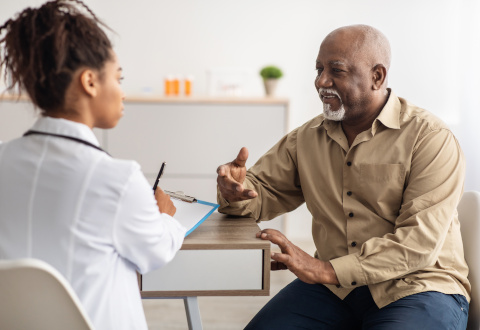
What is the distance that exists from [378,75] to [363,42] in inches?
4.6

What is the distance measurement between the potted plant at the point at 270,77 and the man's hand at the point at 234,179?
256cm

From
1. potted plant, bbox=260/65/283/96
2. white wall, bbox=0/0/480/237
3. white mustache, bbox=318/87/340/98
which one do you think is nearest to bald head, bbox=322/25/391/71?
white mustache, bbox=318/87/340/98

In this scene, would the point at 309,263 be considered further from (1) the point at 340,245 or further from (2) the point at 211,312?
(2) the point at 211,312

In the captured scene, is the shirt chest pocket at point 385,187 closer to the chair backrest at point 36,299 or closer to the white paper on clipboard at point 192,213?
the white paper on clipboard at point 192,213

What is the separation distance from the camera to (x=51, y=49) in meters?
1.14

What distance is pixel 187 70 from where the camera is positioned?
15.1 ft

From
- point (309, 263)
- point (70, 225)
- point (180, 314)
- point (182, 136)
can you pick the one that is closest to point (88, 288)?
point (70, 225)

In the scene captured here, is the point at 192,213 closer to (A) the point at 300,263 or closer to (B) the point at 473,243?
(A) the point at 300,263

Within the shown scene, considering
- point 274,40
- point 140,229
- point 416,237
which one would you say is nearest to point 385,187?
point 416,237

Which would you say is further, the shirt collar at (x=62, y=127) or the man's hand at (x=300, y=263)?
the man's hand at (x=300, y=263)

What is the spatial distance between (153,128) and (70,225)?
126 inches

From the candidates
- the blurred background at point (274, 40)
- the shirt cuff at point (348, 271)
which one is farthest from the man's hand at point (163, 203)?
the blurred background at point (274, 40)

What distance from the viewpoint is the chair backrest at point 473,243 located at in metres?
1.70

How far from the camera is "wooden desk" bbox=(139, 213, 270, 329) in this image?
147cm
